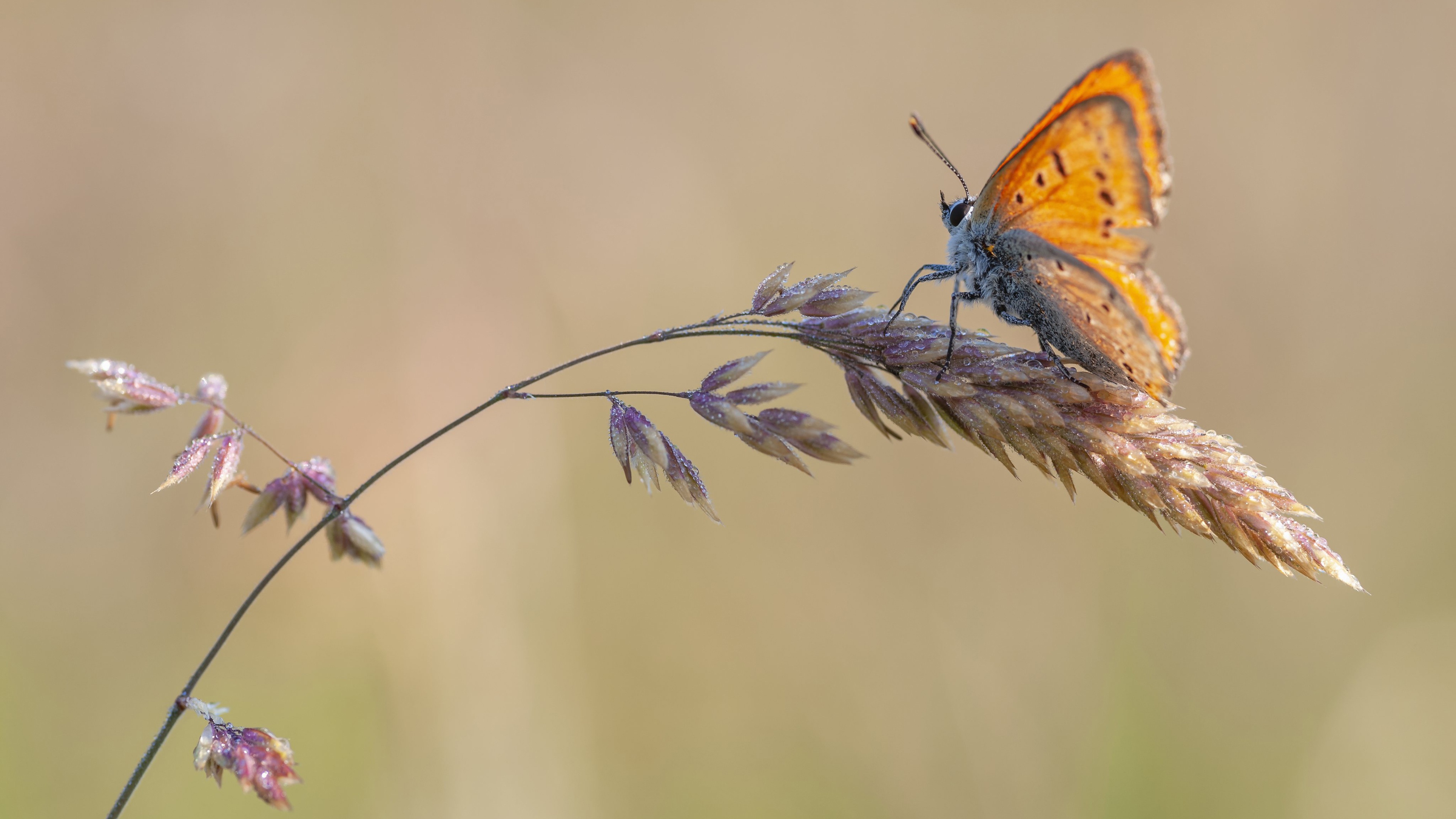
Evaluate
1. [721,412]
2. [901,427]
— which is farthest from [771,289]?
[901,427]

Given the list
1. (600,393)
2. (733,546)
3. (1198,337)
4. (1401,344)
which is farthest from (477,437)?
(1401,344)

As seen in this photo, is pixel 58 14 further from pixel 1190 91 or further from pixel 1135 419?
pixel 1190 91

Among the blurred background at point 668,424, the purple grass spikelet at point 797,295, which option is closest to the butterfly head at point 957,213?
the purple grass spikelet at point 797,295

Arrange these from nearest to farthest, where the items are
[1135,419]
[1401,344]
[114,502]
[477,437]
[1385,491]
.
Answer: [1135,419]
[114,502]
[477,437]
[1385,491]
[1401,344]

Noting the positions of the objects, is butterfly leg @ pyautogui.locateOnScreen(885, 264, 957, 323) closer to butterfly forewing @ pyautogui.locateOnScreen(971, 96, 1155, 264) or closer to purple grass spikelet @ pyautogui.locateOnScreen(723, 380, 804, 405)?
butterfly forewing @ pyautogui.locateOnScreen(971, 96, 1155, 264)

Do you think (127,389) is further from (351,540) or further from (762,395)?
(762,395)

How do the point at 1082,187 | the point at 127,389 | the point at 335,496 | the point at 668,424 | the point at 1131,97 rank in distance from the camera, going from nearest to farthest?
the point at 127,389
the point at 335,496
the point at 1131,97
the point at 1082,187
the point at 668,424

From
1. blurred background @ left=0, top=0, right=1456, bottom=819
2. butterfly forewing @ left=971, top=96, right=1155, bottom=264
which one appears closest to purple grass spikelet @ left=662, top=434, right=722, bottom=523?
butterfly forewing @ left=971, top=96, right=1155, bottom=264
